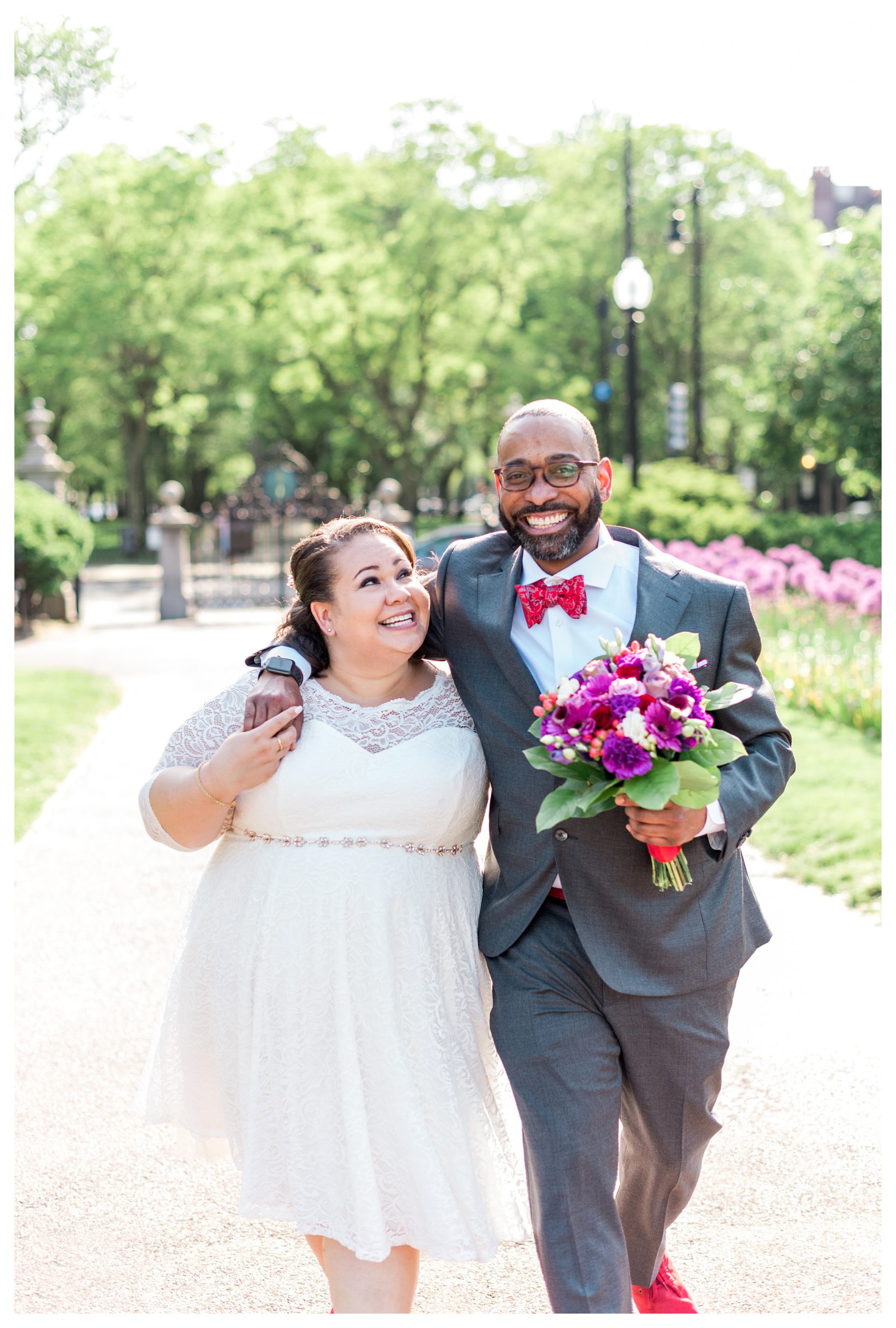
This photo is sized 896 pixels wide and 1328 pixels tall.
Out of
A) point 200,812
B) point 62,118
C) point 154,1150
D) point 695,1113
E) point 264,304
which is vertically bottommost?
point 154,1150

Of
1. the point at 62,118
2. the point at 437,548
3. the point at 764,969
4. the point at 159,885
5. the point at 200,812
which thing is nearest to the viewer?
the point at 200,812

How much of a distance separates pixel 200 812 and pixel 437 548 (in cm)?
2745

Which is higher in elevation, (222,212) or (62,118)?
(222,212)

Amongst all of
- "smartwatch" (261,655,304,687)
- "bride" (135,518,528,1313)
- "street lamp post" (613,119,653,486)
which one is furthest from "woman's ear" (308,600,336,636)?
"street lamp post" (613,119,653,486)

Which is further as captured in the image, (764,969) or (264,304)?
(264,304)

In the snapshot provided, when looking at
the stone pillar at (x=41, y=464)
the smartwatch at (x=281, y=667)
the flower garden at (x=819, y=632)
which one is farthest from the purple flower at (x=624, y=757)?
the stone pillar at (x=41, y=464)

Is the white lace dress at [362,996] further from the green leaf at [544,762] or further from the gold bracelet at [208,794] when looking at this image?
the green leaf at [544,762]

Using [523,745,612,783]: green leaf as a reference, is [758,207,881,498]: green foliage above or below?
above

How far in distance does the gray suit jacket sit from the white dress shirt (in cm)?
5

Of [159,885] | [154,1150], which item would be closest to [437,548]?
[159,885]

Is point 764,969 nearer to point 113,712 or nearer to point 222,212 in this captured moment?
point 113,712

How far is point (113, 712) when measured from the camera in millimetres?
13992

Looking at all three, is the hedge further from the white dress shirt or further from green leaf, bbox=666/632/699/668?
green leaf, bbox=666/632/699/668

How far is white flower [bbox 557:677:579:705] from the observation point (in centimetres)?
282
